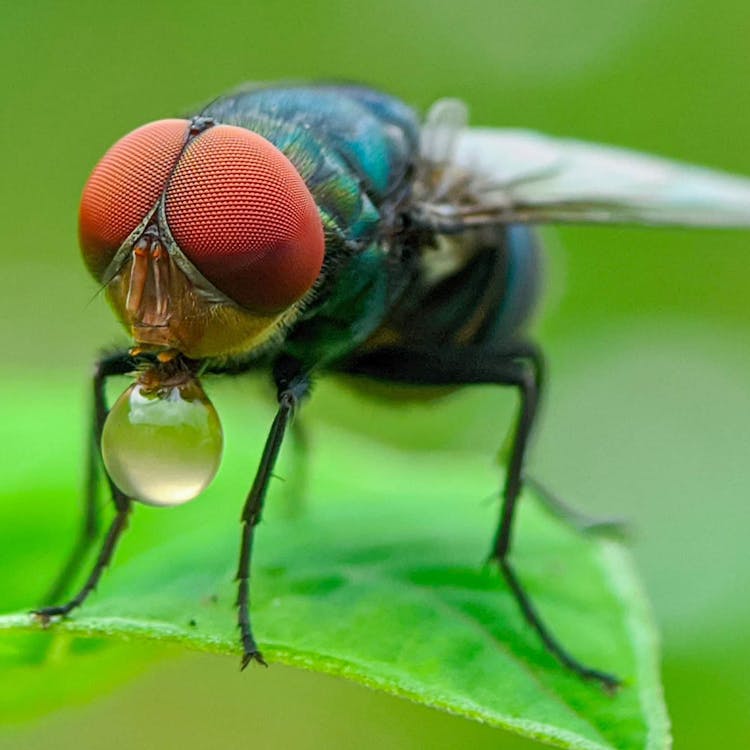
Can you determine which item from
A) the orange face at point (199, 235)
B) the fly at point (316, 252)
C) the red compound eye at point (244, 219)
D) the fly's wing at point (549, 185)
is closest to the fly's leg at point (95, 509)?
the fly at point (316, 252)

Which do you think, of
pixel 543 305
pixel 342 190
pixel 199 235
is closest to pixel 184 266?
pixel 199 235

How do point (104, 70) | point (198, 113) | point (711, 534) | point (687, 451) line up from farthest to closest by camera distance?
point (104, 70) → point (687, 451) → point (711, 534) → point (198, 113)

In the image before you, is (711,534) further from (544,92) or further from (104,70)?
(104,70)

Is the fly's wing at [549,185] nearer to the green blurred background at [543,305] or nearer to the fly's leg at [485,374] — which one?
the fly's leg at [485,374]

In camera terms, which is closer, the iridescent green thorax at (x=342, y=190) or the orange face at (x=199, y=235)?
the orange face at (x=199, y=235)

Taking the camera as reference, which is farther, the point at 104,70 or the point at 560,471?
the point at 104,70

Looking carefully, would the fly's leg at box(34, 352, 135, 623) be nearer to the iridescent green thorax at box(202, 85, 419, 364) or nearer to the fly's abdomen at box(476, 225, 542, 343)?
the iridescent green thorax at box(202, 85, 419, 364)

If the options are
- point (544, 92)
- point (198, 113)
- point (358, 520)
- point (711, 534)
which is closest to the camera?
point (198, 113)

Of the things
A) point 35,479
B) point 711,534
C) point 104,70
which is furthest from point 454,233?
point 104,70

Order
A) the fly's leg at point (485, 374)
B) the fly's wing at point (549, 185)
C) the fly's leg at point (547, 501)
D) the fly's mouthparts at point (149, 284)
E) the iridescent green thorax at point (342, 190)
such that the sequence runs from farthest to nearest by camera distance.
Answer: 1. the fly's leg at point (547, 501)
2. the fly's wing at point (549, 185)
3. the fly's leg at point (485, 374)
4. the iridescent green thorax at point (342, 190)
5. the fly's mouthparts at point (149, 284)
